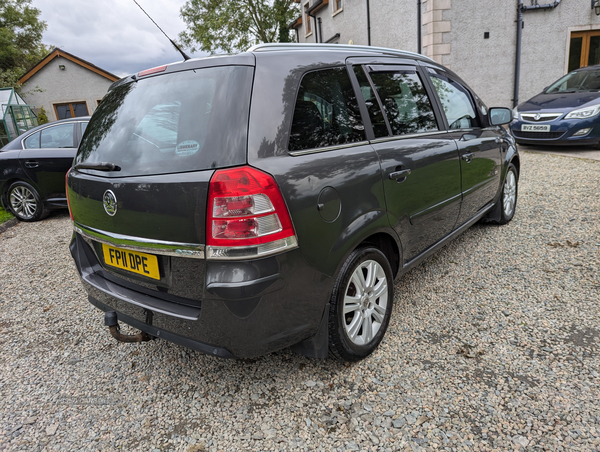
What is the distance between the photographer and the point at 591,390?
2131 mm

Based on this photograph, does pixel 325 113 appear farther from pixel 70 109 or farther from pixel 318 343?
pixel 70 109

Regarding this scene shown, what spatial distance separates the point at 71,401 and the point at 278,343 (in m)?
1.31

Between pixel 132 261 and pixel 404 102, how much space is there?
2084 mm

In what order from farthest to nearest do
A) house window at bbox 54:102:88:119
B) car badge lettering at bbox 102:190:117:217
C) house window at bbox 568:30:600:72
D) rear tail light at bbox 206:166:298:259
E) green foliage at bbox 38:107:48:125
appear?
house window at bbox 54:102:88:119, green foliage at bbox 38:107:48:125, house window at bbox 568:30:600:72, car badge lettering at bbox 102:190:117:217, rear tail light at bbox 206:166:298:259

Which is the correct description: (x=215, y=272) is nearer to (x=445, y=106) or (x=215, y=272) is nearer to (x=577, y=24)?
(x=445, y=106)

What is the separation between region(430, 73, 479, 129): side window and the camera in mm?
3441

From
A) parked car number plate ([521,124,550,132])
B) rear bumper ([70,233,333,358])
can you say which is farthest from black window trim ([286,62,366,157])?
parked car number plate ([521,124,550,132])

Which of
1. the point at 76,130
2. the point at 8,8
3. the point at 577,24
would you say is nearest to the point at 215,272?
the point at 76,130

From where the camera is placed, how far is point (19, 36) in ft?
128

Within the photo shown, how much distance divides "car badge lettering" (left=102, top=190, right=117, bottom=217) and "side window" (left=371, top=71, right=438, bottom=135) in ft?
5.63

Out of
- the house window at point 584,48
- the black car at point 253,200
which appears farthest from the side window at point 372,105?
the house window at point 584,48

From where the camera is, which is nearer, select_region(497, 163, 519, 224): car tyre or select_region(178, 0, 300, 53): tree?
select_region(497, 163, 519, 224): car tyre

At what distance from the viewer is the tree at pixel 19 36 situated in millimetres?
33906

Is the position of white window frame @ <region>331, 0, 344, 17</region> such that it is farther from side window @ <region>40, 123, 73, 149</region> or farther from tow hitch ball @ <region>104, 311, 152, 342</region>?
tow hitch ball @ <region>104, 311, 152, 342</region>
